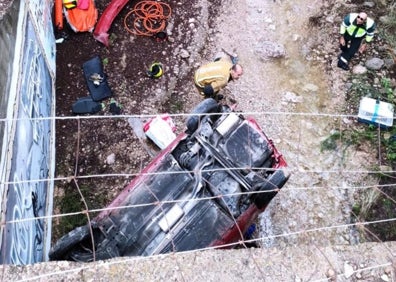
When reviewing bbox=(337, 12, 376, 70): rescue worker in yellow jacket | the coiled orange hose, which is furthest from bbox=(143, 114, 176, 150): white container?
bbox=(337, 12, 376, 70): rescue worker in yellow jacket

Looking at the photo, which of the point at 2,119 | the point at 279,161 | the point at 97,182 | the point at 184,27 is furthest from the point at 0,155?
the point at 184,27

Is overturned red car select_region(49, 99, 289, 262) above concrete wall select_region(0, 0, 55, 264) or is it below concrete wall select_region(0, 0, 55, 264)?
below

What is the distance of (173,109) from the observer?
768 cm

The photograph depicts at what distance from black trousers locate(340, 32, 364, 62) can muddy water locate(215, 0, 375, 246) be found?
0.40 m

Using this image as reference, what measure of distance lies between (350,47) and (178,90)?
267 cm

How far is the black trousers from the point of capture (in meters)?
7.87

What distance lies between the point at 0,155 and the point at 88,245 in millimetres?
1395

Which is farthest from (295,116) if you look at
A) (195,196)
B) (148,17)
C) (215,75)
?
(148,17)

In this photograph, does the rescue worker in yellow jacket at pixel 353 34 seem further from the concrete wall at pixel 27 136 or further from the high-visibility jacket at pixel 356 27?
the concrete wall at pixel 27 136

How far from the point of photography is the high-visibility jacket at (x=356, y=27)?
7.71 m

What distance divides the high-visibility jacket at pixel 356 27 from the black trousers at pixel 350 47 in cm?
7

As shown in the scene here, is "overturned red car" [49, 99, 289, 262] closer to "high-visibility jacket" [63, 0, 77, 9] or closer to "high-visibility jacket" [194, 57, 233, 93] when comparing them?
"high-visibility jacket" [194, 57, 233, 93]

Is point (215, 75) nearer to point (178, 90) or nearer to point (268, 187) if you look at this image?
point (178, 90)

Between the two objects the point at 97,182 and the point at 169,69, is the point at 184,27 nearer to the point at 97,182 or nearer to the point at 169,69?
the point at 169,69
